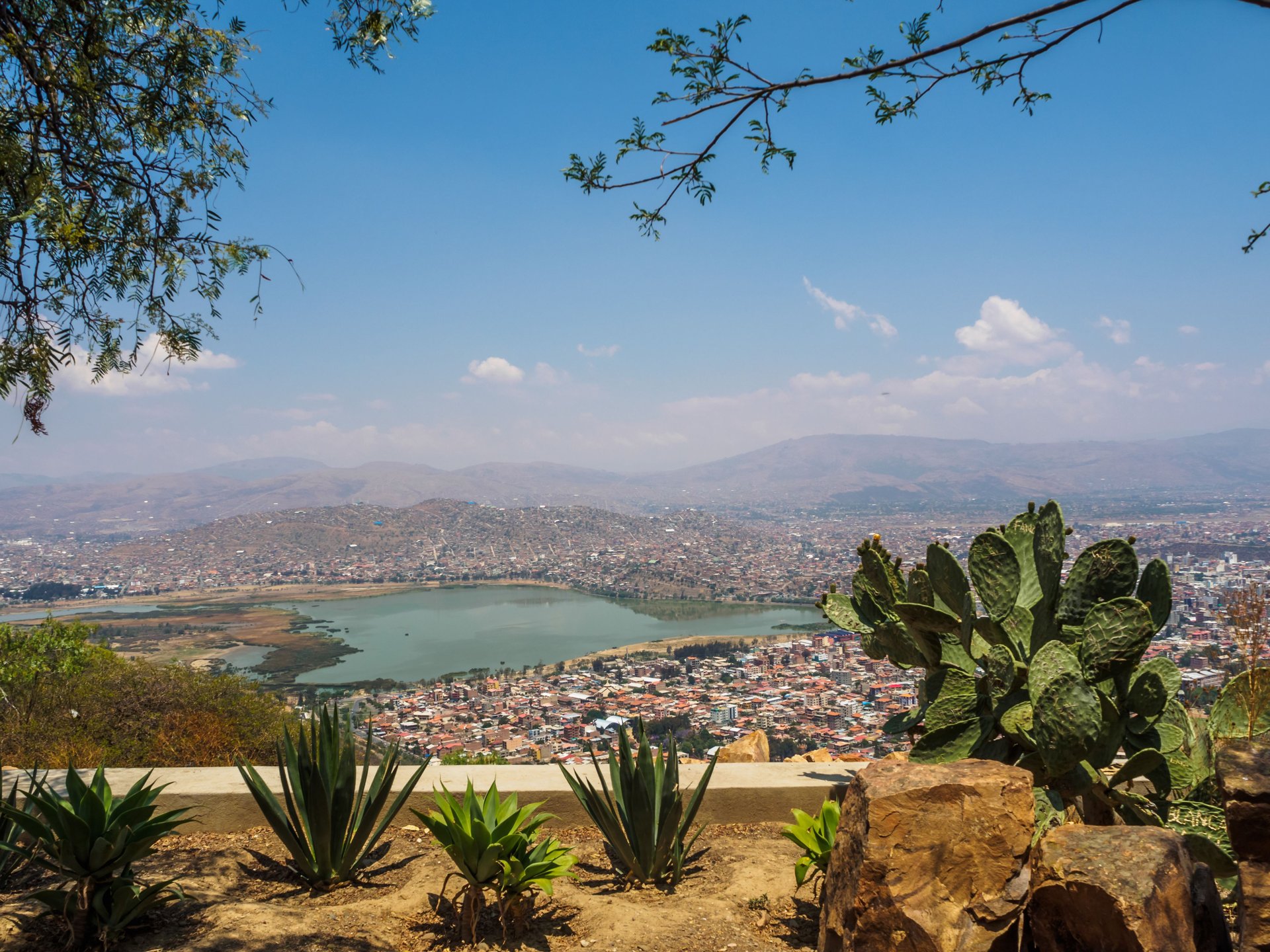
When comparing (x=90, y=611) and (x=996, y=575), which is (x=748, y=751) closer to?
(x=996, y=575)

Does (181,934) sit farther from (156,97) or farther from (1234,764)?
(156,97)

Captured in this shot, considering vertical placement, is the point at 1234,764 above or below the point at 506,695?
above

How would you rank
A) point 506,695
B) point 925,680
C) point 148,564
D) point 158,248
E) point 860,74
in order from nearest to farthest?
1. point 860,74
2. point 925,680
3. point 158,248
4. point 506,695
5. point 148,564

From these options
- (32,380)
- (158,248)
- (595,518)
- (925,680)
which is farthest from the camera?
(595,518)

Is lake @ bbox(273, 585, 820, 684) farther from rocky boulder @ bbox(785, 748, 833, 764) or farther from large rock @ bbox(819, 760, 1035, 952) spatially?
large rock @ bbox(819, 760, 1035, 952)

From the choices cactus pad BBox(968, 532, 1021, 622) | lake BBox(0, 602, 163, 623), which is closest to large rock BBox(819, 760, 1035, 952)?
cactus pad BBox(968, 532, 1021, 622)

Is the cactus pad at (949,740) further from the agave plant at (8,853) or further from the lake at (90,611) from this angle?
the lake at (90,611)

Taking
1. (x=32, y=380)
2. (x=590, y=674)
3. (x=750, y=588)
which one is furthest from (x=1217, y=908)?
(x=750, y=588)
